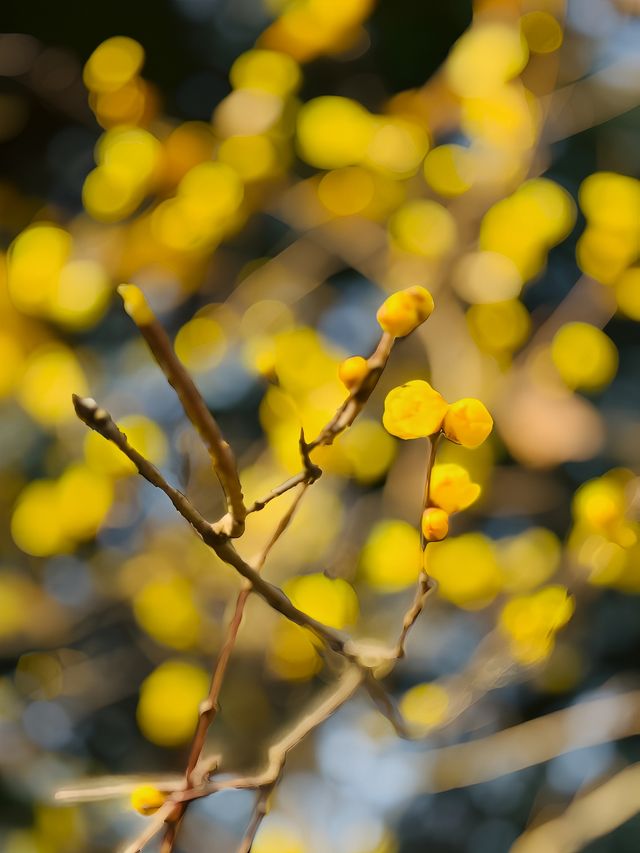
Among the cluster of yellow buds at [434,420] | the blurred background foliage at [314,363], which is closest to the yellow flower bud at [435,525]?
the cluster of yellow buds at [434,420]

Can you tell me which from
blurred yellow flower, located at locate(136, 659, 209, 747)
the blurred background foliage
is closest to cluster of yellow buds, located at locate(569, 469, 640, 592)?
the blurred background foliage

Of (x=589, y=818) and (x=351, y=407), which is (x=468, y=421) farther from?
(x=589, y=818)

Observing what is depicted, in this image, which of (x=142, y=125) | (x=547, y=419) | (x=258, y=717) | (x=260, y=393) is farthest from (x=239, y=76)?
(x=258, y=717)

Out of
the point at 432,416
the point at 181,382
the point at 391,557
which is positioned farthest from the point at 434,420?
the point at 391,557

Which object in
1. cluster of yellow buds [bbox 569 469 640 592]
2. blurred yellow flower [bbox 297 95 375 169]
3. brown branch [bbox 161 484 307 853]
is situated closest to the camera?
brown branch [bbox 161 484 307 853]

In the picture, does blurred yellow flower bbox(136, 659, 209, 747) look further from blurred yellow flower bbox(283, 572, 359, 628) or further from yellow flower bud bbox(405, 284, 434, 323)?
yellow flower bud bbox(405, 284, 434, 323)

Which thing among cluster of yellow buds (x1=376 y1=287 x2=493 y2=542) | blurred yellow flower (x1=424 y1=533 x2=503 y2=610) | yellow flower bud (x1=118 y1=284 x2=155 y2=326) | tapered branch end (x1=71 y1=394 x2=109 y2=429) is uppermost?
yellow flower bud (x1=118 y1=284 x2=155 y2=326)

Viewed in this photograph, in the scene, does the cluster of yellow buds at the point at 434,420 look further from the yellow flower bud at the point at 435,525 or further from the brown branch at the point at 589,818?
the brown branch at the point at 589,818
